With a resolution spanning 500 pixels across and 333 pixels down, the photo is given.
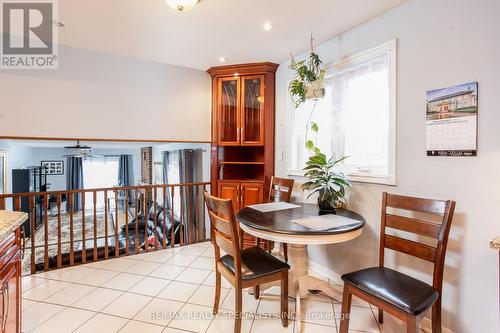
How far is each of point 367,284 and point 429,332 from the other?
757 mm

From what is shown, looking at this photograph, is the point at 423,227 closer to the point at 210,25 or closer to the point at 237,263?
the point at 237,263

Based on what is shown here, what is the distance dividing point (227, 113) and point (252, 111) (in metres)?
0.35

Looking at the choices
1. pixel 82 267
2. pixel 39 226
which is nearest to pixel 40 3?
pixel 82 267

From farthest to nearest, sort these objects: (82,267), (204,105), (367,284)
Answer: (204,105) < (82,267) < (367,284)

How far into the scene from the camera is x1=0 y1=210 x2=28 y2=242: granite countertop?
4.01 ft

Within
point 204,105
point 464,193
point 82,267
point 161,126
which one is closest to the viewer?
point 464,193

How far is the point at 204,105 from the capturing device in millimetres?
3588

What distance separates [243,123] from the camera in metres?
3.35

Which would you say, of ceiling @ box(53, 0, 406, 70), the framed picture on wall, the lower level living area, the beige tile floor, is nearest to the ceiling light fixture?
the lower level living area

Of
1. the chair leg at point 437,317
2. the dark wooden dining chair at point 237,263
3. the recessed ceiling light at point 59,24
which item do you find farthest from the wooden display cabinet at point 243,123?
the chair leg at point 437,317

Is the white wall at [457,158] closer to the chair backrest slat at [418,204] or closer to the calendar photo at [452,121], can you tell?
the calendar photo at [452,121]

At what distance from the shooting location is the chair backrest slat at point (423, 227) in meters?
1.51

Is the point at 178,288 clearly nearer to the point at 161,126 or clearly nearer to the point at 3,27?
the point at 161,126

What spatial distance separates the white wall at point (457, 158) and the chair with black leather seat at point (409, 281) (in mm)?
220
